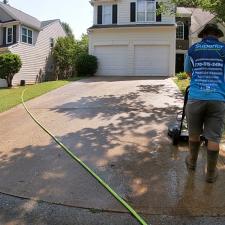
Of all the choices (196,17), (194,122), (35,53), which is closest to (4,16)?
(35,53)

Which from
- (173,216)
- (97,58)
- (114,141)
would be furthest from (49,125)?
(97,58)

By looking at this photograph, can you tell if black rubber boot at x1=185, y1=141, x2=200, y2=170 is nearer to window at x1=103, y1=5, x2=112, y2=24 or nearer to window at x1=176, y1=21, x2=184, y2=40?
window at x1=103, y1=5, x2=112, y2=24

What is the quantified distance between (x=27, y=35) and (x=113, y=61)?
9491mm

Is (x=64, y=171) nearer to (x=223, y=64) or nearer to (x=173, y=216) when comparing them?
(x=173, y=216)

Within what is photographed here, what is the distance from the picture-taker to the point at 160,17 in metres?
25.2

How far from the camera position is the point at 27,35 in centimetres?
3117

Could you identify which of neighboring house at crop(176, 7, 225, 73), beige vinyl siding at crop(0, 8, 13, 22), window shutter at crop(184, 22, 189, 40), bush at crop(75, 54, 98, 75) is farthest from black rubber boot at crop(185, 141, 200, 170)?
window shutter at crop(184, 22, 189, 40)

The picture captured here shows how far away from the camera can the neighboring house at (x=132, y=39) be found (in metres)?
24.8

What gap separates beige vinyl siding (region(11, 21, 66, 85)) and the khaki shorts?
25.1 metres

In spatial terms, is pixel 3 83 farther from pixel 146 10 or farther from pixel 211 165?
pixel 211 165

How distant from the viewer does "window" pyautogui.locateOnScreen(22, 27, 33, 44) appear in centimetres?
3069

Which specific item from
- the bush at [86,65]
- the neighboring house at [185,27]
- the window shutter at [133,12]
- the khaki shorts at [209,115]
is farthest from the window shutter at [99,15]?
the khaki shorts at [209,115]

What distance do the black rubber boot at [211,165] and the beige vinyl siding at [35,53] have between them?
82.6 ft

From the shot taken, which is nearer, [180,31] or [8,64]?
[8,64]
